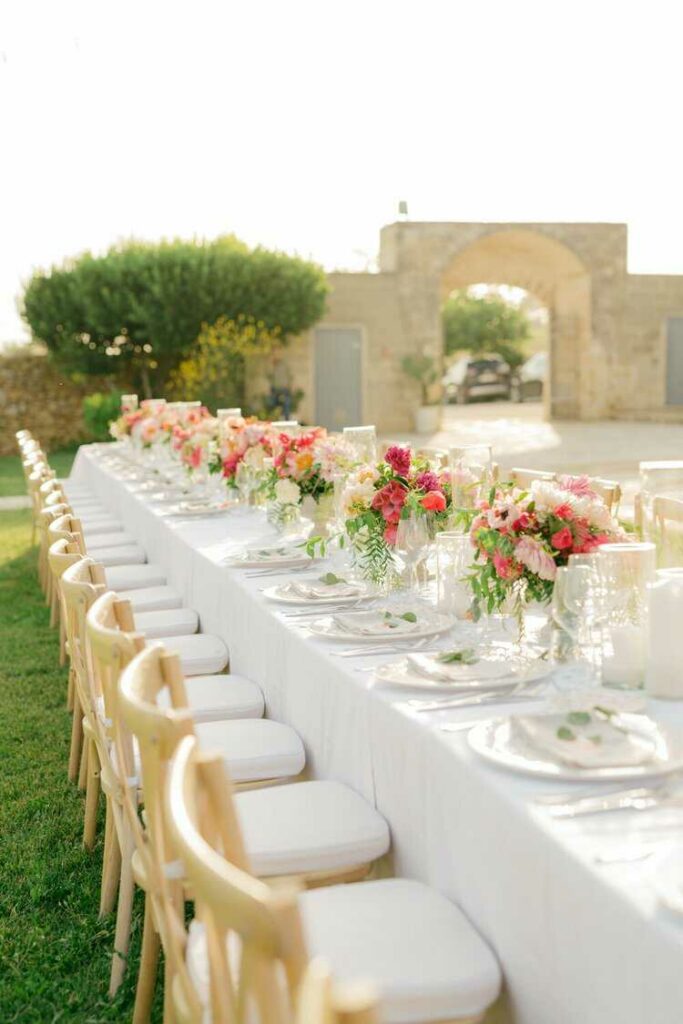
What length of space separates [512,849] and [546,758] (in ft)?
0.53

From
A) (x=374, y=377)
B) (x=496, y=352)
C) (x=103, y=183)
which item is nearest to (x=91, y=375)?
(x=103, y=183)

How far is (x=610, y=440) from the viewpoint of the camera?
17328mm

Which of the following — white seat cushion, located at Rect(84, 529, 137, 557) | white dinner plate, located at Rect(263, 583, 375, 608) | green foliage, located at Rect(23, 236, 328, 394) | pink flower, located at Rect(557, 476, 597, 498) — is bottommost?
white seat cushion, located at Rect(84, 529, 137, 557)

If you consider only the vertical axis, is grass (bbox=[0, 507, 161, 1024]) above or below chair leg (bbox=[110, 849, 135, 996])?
below

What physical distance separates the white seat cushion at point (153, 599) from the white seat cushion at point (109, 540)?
1.27 metres

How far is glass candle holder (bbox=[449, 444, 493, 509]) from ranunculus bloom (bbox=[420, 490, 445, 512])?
10 centimetres

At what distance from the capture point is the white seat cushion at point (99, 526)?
21.9 feet

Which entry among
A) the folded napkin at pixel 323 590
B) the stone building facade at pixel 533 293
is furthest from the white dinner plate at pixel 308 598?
the stone building facade at pixel 533 293

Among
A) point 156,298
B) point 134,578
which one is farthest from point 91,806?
point 156,298

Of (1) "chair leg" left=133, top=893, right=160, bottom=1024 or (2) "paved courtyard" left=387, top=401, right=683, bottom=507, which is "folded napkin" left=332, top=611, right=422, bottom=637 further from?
(2) "paved courtyard" left=387, top=401, right=683, bottom=507

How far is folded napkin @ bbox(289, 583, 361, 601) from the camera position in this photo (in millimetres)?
3122

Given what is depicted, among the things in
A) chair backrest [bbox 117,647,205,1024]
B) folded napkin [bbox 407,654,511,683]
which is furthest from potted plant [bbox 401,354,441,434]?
chair backrest [bbox 117,647,205,1024]

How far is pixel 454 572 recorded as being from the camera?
107 inches

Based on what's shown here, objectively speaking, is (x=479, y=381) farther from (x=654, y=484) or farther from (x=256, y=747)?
(x=256, y=747)
